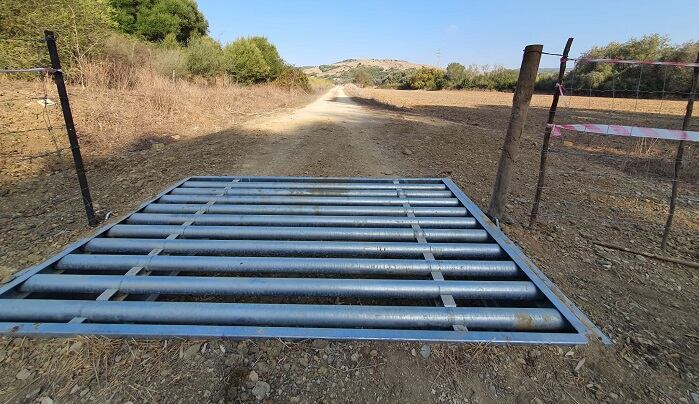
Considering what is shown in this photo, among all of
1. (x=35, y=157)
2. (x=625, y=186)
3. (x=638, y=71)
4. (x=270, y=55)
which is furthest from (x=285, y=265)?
(x=270, y=55)

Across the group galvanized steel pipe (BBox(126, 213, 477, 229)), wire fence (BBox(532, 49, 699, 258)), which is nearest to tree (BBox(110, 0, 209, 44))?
galvanized steel pipe (BBox(126, 213, 477, 229))

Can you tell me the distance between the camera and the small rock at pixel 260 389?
160 centimetres

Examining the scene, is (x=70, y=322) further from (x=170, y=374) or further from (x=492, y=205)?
(x=492, y=205)

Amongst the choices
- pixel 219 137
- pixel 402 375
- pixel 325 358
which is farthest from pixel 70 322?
pixel 219 137

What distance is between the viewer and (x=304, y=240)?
278cm

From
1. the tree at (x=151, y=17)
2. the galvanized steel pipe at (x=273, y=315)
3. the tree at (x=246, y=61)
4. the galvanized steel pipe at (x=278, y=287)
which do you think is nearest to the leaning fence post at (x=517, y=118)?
the galvanized steel pipe at (x=278, y=287)

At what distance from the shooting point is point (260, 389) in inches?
63.9

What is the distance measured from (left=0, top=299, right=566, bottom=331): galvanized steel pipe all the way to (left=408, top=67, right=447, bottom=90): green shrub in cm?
6088

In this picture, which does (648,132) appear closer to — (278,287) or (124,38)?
(278,287)

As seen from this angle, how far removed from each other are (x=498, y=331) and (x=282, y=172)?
166 inches

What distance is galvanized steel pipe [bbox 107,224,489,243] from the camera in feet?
8.95

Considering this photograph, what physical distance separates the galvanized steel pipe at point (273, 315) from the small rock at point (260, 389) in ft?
1.06

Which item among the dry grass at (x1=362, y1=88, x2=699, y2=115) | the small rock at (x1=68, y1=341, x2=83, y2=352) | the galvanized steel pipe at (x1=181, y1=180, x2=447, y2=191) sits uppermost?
the dry grass at (x1=362, y1=88, x2=699, y2=115)

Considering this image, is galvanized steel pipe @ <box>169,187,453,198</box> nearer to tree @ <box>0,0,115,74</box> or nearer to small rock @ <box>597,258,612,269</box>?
small rock @ <box>597,258,612,269</box>
